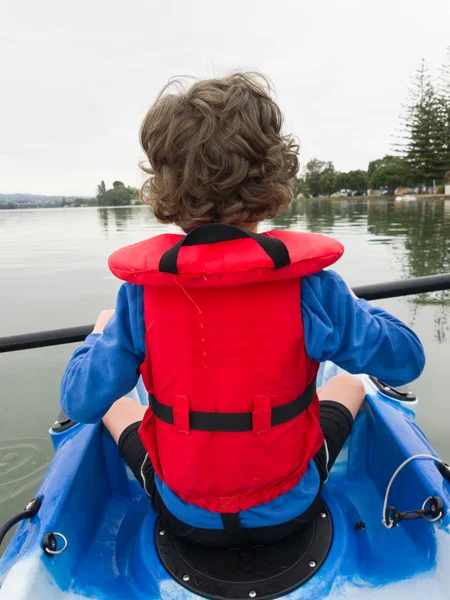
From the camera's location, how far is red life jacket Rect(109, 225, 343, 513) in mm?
811

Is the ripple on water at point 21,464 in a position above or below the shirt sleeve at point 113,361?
below

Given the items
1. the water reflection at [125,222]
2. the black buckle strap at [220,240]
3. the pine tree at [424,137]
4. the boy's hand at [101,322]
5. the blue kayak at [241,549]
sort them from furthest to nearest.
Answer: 1. the pine tree at [424,137]
2. the water reflection at [125,222]
3. the boy's hand at [101,322]
4. the blue kayak at [241,549]
5. the black buckle strap at [220,240]

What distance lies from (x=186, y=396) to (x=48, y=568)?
1.67 ft

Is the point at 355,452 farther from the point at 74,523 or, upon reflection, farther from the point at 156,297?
the point at 156,297

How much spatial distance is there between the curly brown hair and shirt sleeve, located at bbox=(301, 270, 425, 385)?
0.63ft

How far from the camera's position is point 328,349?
901 millimetres

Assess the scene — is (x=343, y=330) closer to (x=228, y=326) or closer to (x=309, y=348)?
(x=309, y=348)

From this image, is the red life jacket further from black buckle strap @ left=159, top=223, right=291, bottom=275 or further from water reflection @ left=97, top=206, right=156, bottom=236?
water reflection @ left=97, top=206, right=156, bottom=236

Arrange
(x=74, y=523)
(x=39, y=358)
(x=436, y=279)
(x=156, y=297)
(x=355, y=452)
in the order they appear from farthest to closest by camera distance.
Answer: (x=39, y=358), (x=436, y=279), (x=355, y=452), (x=74, y=523), (x=156, y=297)

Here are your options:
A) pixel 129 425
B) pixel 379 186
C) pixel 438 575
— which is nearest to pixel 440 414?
pixel 438 575

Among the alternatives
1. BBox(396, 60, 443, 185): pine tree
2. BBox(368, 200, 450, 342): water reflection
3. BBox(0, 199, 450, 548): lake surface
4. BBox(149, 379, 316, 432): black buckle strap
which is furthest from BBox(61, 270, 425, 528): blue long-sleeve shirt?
BBox(396, 60, 443, 185): pine tree

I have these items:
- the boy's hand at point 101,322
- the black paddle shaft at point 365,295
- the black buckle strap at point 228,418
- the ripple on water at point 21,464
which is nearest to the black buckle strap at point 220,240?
the black buckle strap at point 228,418

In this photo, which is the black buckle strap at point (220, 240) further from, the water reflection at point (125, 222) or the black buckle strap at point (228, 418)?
the water reflection at point (125, 222)

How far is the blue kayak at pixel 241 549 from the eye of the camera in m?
1.02
